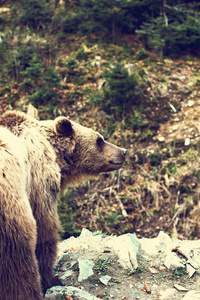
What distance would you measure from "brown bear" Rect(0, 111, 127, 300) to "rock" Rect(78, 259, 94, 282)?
394 mm

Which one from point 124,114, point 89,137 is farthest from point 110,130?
point 89,137

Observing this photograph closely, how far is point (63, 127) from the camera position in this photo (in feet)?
11.8

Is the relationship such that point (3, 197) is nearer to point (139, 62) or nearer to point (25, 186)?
point (25, 186)

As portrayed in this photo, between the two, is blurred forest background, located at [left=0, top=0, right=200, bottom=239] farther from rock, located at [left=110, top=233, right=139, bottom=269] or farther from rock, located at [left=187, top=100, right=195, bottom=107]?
rock, located at [left=110, top=233, right=139, bottom=269]

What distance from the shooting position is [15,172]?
2467 millimetres

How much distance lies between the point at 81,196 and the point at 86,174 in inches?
106

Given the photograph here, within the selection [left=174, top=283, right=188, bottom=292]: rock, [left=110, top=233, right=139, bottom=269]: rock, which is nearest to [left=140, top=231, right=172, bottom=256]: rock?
[left=110, top=233, right=139, bottom=269]: rock

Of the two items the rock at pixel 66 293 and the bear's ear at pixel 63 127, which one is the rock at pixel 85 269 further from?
the bear's ear at pixel 63 127

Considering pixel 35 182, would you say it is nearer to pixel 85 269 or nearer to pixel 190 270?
pixel 85 269

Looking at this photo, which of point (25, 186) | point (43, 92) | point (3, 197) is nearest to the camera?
point (3, 197)

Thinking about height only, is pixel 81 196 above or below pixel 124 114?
below

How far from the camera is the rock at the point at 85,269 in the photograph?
3438 mm

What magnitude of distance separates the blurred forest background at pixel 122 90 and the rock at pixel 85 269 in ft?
6.39

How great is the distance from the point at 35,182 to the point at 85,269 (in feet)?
4.20
